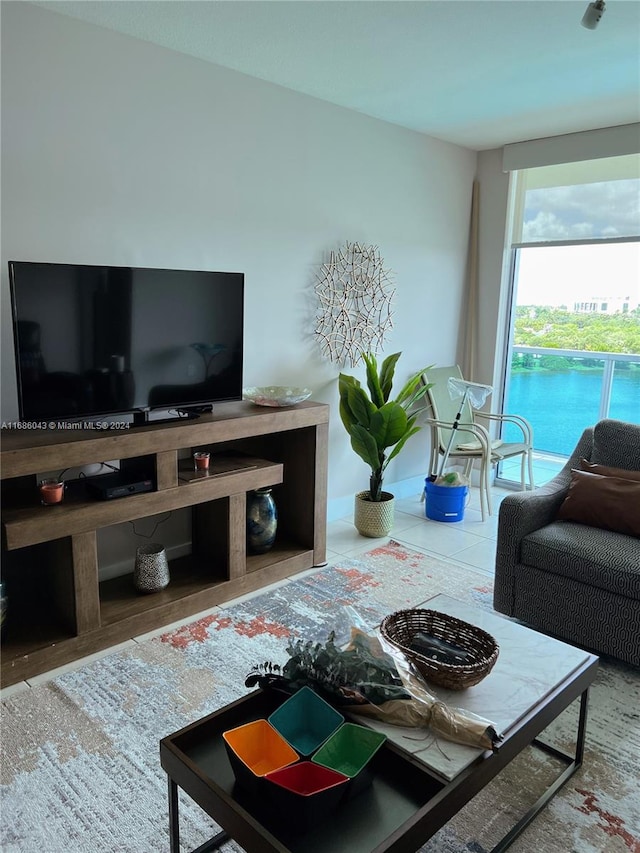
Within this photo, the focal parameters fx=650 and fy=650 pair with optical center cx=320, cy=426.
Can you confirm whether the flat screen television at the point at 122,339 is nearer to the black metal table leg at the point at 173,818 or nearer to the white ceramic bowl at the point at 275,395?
the white ceramic bowl at the point at 275,395

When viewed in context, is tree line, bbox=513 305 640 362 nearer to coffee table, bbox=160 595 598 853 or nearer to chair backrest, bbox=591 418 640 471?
chair backrest, bbox=591 418 640 471

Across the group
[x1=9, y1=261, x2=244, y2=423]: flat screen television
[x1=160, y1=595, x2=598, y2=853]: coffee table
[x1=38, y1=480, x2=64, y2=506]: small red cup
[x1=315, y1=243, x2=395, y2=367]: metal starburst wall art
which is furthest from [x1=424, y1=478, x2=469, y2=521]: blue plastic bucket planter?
[x1=38, y1=480, x2=64, y2=506]: small red cup

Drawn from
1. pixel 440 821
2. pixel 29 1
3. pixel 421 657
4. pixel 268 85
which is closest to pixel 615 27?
pixel 268 85

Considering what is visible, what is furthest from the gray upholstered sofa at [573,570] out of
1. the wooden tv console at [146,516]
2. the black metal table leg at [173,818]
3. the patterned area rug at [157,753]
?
the black metal table leg at [173,818]

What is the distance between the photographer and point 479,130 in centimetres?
411

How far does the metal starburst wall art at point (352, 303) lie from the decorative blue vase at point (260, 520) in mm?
1036

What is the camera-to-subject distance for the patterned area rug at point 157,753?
1716mm

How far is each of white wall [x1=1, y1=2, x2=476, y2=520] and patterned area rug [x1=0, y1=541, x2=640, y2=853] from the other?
1146 millimetres

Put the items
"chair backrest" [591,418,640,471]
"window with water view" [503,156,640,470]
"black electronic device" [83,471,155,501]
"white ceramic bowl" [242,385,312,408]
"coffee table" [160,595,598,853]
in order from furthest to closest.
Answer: "window with water view" [503,156,640,470] < "white ceramic bowl" [242,385,312,408] < "chair backrest" [591,418,640,471] < "black electronic device" [83,471,155,501] < "coffee table" [160,595,598,853]

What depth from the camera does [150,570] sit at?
280 cm

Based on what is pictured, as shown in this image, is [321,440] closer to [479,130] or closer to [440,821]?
[440,821]

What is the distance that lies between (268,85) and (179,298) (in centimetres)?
130

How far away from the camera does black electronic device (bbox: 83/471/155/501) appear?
2488 millimetres

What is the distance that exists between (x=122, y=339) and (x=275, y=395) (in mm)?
962
